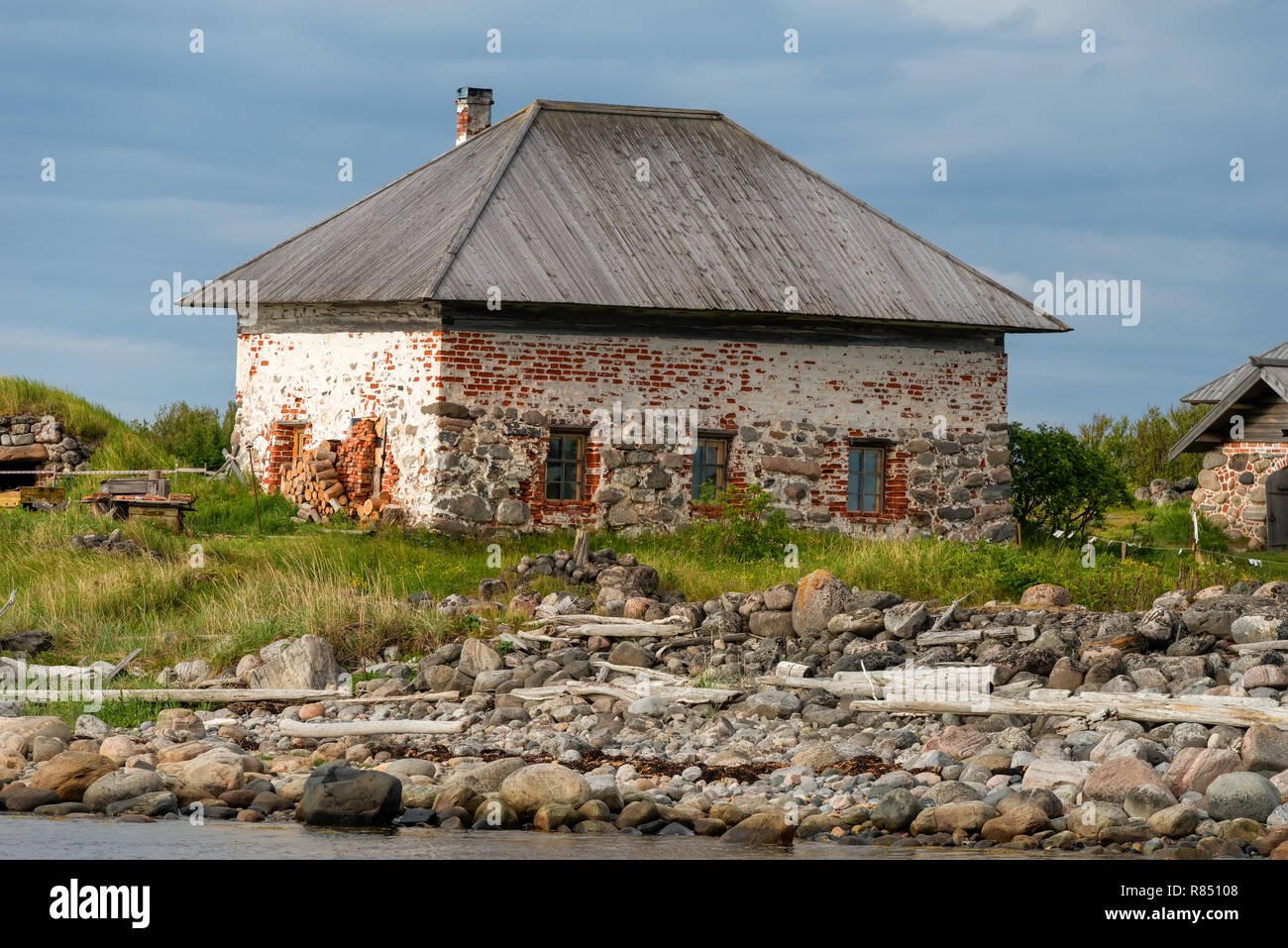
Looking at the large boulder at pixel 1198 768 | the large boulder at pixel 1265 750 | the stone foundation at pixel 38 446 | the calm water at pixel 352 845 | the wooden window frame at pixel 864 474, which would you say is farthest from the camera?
the stone foundation at pixel 38 446

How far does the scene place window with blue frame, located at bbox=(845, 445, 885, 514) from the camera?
76.2ft

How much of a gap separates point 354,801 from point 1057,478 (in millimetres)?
17047

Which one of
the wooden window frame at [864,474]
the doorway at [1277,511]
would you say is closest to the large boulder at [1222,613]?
the wooden window frame at [864,474]

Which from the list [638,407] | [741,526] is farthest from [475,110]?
[741,526]

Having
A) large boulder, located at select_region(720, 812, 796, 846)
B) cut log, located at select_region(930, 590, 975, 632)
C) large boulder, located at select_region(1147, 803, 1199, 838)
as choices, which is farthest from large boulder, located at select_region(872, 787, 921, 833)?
cut log, located at select_region(930, 590, 975, 632)

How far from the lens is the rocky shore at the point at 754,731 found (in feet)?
33.7

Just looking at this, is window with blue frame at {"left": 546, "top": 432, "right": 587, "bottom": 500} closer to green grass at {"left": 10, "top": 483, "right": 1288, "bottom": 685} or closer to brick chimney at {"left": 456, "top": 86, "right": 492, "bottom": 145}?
green grass at {"left": 10, "top": 483, "right": 1288, "bottom": 685}

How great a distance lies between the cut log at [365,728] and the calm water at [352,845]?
298 centimetres

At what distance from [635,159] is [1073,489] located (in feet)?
28.4

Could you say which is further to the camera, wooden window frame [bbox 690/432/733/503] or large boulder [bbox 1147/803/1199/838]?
wooden window frame [bbox 690/432/733/503]

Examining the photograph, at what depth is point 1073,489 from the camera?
24953mm

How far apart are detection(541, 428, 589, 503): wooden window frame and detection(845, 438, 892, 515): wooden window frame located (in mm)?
4046

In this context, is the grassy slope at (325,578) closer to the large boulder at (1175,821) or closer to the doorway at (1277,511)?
the doorway at (1277,511)
